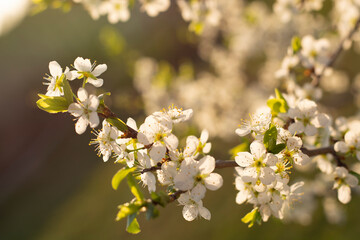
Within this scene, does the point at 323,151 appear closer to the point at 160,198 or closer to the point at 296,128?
the point at 296,128

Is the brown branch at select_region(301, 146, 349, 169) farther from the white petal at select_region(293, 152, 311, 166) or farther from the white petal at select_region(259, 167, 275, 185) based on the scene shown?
the white petal at select_region(259, 167, 275, 185)

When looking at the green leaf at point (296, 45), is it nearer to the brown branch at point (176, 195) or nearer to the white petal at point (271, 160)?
the white petal at point (271, 160)

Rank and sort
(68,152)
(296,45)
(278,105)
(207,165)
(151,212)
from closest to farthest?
(151,212) → (207,165) → (278,105) → (296,45) → (68,152)

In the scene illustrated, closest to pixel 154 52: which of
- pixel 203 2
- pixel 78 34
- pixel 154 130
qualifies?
pixel 78 34

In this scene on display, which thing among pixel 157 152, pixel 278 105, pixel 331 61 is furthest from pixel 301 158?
pixel 331 61

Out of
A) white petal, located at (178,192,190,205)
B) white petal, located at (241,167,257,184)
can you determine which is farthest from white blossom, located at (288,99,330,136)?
white petal, located at (178,192,190,205)

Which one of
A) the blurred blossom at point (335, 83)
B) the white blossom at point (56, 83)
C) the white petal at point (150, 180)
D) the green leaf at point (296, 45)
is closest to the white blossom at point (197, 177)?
the white petal at point (150, 180)
